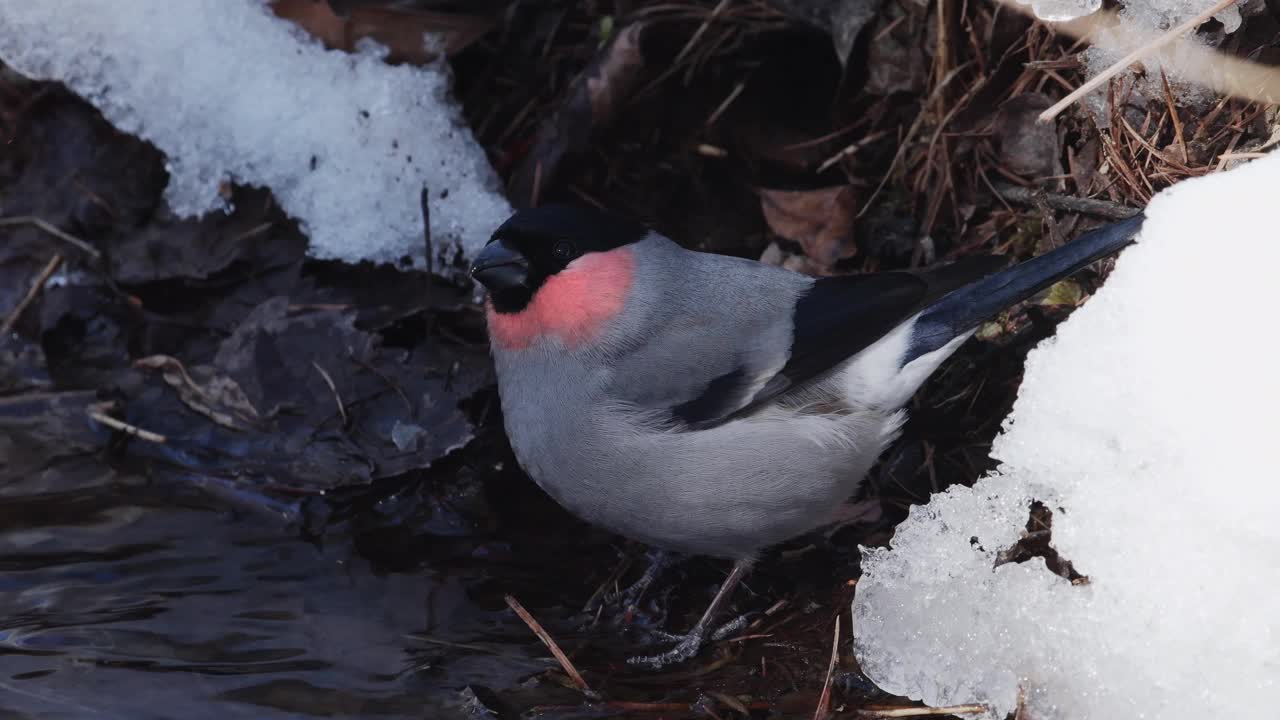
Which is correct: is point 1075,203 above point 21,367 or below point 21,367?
above

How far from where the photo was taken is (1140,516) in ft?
8.92

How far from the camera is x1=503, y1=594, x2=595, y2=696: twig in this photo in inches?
127

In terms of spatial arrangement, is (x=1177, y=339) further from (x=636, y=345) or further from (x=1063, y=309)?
(x=636, y=345)

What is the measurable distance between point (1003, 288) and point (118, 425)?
305 cm

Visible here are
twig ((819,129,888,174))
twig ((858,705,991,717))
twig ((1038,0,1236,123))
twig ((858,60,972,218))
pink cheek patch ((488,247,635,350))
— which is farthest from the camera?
twig ((819,129,888,174))

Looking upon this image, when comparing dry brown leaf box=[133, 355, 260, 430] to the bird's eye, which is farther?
dry brown leaf box=[133, 355, 260, 430]

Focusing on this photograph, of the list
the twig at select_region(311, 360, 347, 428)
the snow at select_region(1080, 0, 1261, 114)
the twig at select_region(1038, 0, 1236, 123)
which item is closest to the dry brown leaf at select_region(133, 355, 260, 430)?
the twig at select_region(311, 360, 347, 428)

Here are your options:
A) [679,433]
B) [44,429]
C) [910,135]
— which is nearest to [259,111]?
[44,429]

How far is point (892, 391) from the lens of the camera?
363 cm

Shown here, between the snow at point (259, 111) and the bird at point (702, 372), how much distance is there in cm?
115

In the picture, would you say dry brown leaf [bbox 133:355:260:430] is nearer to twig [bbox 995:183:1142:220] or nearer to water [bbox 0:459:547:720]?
water [bbox 0:459:547:720]

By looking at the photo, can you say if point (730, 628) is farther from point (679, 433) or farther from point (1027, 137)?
point (1027, 137)

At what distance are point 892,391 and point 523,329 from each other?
44.1 inches

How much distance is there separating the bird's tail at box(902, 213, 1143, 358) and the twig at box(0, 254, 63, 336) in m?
3.31
